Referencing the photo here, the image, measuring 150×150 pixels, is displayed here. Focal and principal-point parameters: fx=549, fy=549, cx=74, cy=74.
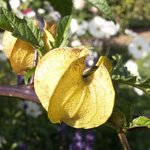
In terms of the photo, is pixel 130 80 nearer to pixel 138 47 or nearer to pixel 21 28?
pixel 21 28

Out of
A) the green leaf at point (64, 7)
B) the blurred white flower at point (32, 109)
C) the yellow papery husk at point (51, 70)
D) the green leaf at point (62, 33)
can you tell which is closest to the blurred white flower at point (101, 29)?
the blurred white flower at point (32, 109)

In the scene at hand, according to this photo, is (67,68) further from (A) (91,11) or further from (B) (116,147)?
(A) (91,11)

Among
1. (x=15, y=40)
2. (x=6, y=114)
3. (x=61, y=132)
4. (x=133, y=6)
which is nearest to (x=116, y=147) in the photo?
(x=61, y=132)

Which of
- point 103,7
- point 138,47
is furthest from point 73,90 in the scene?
point 138,47

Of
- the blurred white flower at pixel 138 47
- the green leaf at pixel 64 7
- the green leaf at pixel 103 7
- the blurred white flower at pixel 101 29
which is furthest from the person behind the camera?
the blurred white flower at pixel 138 47

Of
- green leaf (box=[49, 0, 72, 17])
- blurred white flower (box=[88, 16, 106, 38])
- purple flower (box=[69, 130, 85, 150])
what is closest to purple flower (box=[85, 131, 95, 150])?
purple flower (box=[69, 130, 85, 150])

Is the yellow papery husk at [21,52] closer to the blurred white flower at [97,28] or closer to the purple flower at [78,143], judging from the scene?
the purple flower at [78,143]

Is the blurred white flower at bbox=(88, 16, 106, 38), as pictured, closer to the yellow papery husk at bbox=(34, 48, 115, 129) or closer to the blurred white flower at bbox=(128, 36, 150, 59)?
the blurred white flower at bbox=(128, 36, 150, 59)
